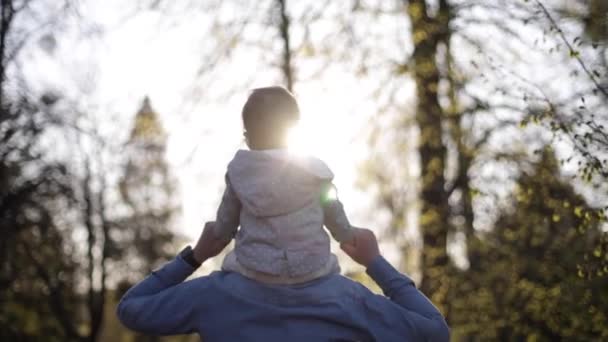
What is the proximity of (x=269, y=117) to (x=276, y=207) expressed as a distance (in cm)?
26

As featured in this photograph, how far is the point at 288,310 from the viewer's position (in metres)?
2.43

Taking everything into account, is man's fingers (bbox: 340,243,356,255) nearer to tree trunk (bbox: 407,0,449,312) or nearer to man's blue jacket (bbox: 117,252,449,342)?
man's blue jacket (bbox: 117,252,449,342)

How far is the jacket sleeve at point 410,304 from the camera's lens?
241 cm

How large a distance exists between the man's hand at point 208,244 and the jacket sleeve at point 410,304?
1.37 ft

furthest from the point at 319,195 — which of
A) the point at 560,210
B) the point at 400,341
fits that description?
the point at 560,210

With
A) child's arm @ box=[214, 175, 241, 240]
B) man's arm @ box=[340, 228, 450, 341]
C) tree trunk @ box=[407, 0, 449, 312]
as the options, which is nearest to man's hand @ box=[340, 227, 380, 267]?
man's arm @ box=[340, 228, 450, 341]

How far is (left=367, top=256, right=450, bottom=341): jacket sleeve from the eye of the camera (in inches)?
94.7

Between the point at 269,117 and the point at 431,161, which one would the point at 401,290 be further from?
the point at 431,161

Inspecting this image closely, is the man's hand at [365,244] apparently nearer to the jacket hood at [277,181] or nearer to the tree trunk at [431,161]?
the jacket hood at [277,181]

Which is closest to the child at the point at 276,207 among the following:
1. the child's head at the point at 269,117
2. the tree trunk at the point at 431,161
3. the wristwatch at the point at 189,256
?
the child's head at the point at 269,117

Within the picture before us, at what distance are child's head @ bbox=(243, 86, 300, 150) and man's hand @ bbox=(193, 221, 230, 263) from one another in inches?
10.1

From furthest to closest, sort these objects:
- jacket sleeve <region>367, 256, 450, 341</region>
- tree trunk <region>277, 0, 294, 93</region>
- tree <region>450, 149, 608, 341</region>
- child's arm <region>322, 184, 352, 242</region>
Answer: tree trunk <region>277, 0, 294, 93</region>
tree <region>450, 149, 608, 341</region>
child's arm <region>322, 184, 352, 242</region>
jacket sleeve <region>367, 256, 450, 341</region>

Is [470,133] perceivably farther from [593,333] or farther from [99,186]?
[99,186]

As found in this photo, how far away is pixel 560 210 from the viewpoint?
8.14 meters
